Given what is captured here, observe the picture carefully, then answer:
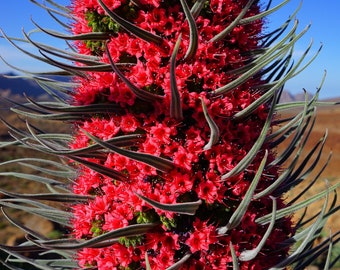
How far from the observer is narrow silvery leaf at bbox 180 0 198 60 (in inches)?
39.0

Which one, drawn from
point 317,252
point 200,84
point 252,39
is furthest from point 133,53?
point 317,252

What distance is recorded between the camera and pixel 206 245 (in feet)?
3.51

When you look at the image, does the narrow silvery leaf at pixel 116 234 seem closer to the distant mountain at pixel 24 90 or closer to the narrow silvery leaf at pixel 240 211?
the narrow silvery leaf at pixel 240 211

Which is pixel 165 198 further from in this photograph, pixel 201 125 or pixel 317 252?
pixel 317 252

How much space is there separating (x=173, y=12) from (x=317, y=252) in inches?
31.4

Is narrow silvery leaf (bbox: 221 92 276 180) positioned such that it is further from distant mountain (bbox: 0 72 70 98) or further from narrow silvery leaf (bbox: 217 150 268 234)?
distant mountain (bbox: 0 72 70 98)

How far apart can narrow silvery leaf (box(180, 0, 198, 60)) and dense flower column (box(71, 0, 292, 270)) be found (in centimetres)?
1

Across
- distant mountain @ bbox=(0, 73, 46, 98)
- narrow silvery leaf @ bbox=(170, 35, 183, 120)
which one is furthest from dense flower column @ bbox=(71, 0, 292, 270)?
distant mountain @ bbox=(0, 73, 46, 98)

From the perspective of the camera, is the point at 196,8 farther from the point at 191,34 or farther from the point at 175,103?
the point at 175,103

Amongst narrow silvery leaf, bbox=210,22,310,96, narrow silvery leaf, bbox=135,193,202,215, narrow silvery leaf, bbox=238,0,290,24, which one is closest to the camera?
narrow silvery leaf, bbox=135,193,202,215

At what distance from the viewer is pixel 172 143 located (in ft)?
3.63

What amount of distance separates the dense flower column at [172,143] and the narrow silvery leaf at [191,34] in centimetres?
1

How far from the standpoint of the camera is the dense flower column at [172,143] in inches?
42.9

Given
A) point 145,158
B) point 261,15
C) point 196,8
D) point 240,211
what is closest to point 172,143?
point 145,158
